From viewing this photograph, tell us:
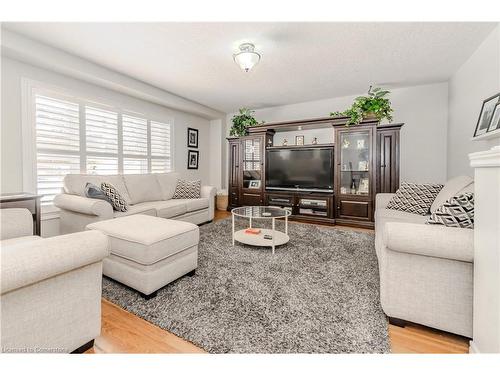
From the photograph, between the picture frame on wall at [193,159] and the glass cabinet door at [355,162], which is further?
the picture frame on wall at [193,159]

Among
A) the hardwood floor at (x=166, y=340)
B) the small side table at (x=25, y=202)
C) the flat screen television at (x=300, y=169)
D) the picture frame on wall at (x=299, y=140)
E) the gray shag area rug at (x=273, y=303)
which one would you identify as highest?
the picture frame on wall at (x=299, y=140)

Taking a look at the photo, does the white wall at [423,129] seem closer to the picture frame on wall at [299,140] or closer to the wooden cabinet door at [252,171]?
the picture frame on wall at [299,140]

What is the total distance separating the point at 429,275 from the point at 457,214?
1.44 ft

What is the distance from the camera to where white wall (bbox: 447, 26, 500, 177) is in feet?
7.59

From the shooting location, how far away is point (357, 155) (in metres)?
3.98

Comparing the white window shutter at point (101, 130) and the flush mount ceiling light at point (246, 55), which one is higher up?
the flush mount ceiling light at point (246, 55)

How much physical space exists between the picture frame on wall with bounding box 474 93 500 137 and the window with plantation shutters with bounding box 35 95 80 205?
488 centimetres

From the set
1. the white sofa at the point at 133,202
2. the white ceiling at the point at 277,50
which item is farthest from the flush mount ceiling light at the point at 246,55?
the white sofa at the point at 133,202

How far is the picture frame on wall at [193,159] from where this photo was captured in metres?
5.23

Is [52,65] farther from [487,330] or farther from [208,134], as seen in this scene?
[487,330]

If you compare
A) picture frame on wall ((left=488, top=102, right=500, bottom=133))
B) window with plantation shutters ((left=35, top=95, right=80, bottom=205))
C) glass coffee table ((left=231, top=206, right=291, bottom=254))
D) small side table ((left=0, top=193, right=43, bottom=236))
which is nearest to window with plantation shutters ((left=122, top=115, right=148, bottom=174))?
window with plantation shutters ((left=35, top=95, right=80, bottom=205))

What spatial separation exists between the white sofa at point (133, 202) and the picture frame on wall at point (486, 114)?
3603 mm
